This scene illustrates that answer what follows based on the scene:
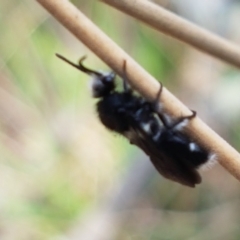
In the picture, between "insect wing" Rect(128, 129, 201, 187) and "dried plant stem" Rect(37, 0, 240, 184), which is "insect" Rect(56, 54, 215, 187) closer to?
"insect wing" Rect(128, 129, 201, 187)

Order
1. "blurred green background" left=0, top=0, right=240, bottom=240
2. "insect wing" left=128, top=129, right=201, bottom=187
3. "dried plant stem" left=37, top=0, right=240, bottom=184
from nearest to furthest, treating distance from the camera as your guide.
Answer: "dried plant stem" left=37, top=0, right=240, bottom=184
"insect wing" left=128, top=129, right=201, bottom=187
"blurred green background" left=0, top=0, right=240, bottom=240

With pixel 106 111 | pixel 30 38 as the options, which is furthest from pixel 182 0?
pixel 106 111

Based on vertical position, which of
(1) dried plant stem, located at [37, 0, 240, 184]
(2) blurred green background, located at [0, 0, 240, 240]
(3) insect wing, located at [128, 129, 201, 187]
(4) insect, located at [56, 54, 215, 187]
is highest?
(2) blurred green background, located at [0, 0, 240, 240]

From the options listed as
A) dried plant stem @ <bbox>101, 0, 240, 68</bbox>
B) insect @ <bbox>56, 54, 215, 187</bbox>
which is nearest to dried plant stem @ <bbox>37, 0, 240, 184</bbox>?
dried plant stem @ <bbox>101, 0, 240, 68</bbox>

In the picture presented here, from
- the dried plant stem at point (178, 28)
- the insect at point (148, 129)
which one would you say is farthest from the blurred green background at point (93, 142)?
the dried plant stem at point (178, 28)

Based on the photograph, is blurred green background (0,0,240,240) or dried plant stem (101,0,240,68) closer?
dried plant stem (101,0,240,68)

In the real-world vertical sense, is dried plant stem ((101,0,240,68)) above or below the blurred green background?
below

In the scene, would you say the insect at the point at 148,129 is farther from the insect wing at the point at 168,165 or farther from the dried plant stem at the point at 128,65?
the dried plant stem at the point at 128,65

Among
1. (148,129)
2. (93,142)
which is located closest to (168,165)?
(148,129)
